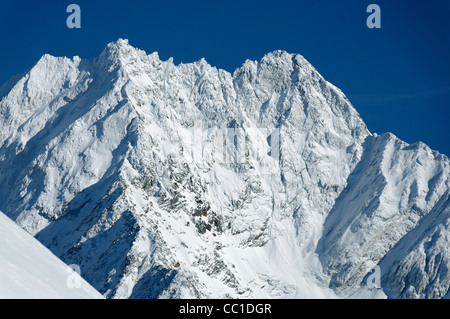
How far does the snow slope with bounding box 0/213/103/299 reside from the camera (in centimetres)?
1931

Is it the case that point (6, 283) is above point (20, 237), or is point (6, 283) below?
below

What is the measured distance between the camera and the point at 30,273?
19828 millimetres

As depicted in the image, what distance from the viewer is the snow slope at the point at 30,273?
19312mm
